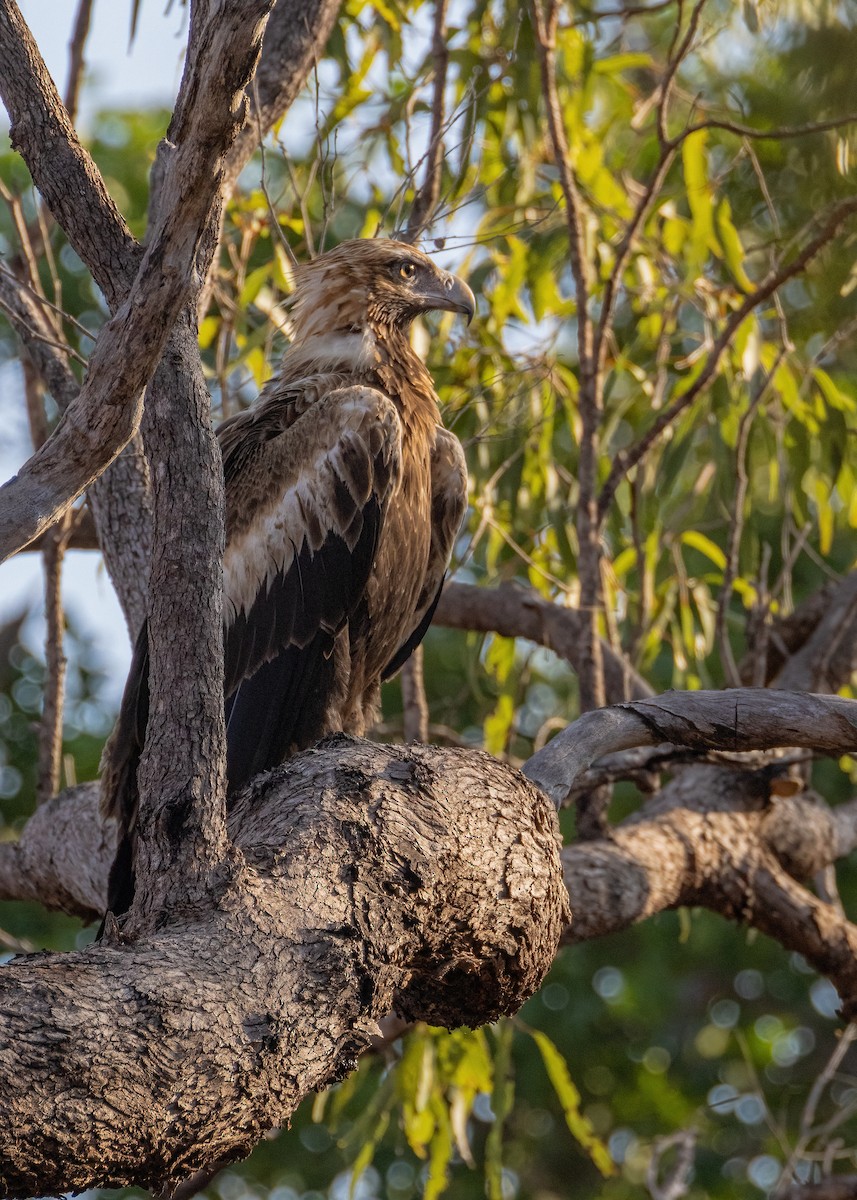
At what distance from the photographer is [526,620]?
4.04m

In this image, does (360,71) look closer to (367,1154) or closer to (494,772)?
(494,772)

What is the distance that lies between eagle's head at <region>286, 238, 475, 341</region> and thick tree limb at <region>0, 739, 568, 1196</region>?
1560mm

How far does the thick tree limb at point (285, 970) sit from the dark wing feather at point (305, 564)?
26.7 inches

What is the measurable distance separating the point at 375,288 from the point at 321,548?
86 cm

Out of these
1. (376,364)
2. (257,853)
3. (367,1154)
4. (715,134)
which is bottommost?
(367,1154)

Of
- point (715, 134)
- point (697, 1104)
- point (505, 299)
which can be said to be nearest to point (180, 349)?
point (505, 299)

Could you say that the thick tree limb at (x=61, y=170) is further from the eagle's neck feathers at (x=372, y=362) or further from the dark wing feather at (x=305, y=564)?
the eagle's neck feathers at (x=372, y=362)

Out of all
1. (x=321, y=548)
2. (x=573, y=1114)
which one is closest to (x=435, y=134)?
(x=321, y=548)

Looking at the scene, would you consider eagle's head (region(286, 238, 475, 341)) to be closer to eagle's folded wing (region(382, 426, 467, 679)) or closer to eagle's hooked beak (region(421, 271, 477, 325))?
eagle's hooked beak (region(421, 271, 477, 325))

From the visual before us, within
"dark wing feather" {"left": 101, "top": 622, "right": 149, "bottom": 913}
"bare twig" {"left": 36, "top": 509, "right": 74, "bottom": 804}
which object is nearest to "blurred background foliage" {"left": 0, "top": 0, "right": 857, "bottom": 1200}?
"bare twig" {"left": 36, "top": 509, "right": 74, "bottom": 804}

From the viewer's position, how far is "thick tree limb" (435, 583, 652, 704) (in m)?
3.75

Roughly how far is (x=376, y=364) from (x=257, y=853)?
1.78m

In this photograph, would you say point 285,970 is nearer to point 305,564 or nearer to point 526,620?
point 305,564

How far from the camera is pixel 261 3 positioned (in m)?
1.47
